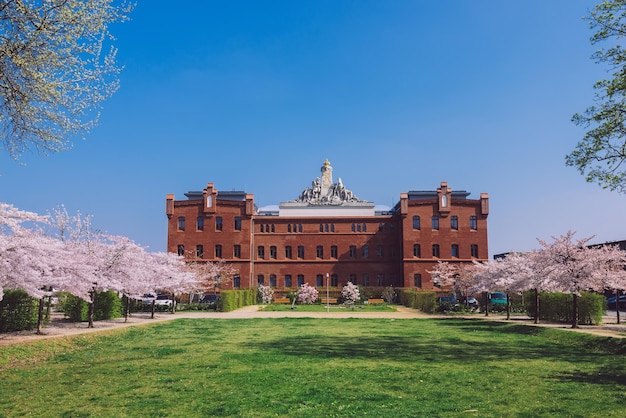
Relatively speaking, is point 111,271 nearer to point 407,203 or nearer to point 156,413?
point 156,413

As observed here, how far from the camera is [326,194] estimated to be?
234ft

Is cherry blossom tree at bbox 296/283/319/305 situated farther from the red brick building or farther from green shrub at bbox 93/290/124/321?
green shrub at bbox 93/290/124/321

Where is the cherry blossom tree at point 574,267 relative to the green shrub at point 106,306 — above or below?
above

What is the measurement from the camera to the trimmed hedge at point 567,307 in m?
27.9

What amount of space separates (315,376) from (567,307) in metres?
22.5

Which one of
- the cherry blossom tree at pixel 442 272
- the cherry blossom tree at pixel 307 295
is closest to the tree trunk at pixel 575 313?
the cherry blossom tree at pixel 442 272

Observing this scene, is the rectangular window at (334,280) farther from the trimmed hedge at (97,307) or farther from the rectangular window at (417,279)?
the trimmed hedge at (97,307)

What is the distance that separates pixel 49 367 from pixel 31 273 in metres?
5.16

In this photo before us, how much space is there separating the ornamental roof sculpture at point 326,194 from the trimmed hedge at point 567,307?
37.4 meters

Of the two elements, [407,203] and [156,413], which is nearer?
[156,413]

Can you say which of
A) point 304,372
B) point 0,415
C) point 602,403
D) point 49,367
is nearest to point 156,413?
point 0,415

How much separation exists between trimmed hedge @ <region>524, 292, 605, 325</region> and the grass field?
273 inches

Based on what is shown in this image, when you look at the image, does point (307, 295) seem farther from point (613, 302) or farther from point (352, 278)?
point (613, 302)

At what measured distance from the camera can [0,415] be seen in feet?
30.1
